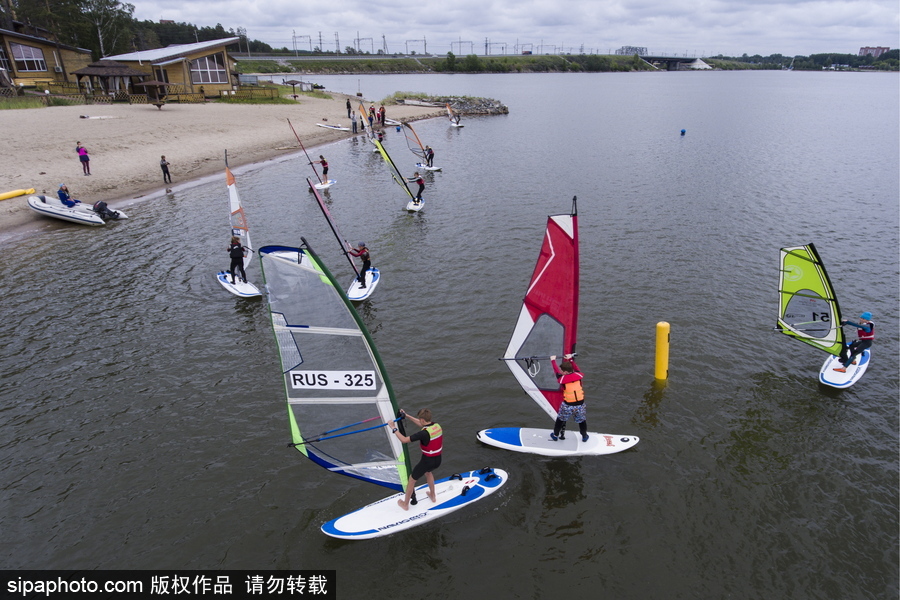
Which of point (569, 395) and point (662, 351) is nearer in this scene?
point (569, 395)

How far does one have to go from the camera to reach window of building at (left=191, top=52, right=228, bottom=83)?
53.4m

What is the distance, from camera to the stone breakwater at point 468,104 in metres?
69.5

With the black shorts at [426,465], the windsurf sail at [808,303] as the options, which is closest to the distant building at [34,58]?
the black shorts at [426,465]

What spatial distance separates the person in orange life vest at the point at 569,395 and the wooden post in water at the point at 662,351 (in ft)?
10.5

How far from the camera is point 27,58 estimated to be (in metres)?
49.2

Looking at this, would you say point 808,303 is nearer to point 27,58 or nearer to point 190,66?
point 190,66

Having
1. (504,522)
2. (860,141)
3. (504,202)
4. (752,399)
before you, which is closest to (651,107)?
(860,141)

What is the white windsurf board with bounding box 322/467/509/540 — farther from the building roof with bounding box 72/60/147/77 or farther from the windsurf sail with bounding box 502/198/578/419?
the building roof with bounding box 72/60/147/77

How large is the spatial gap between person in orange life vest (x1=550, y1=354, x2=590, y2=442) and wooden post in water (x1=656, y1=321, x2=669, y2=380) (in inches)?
126

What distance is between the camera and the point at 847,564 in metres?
7.57

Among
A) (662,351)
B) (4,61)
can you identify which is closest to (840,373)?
(662,351)

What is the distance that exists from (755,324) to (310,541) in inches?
510

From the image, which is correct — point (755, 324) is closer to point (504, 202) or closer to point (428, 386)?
point (428, 386)

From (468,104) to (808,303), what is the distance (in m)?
66.1
